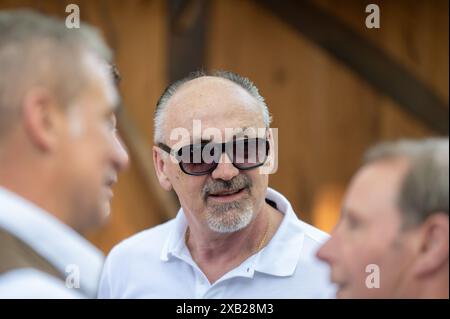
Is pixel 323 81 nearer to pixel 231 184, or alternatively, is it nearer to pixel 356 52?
pixel 356 52

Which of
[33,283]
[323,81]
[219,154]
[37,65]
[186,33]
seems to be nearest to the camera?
[33,283]

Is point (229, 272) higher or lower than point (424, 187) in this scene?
lower

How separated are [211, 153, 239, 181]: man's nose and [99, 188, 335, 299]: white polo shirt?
0.10m

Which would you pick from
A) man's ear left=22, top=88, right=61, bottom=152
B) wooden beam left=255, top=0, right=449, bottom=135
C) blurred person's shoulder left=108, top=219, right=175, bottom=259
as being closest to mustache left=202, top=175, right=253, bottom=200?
blurred person's shoulder left=108, top=219, right=175, bottom=259

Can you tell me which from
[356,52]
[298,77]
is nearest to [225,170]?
[298,77]

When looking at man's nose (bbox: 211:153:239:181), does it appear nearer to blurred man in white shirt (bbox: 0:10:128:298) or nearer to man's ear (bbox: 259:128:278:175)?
man's ear (bbox: 259:128:278:175)

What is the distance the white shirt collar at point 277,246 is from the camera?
107 centimetres

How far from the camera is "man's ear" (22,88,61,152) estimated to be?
35.9 inches

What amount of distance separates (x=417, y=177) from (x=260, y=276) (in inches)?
10.2

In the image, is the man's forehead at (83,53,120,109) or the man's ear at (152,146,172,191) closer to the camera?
the man's forehead at (83,53,120,109)

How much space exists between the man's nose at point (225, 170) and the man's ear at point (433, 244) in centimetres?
26

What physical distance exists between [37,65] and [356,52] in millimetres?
808

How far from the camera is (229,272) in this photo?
109 centimetres
